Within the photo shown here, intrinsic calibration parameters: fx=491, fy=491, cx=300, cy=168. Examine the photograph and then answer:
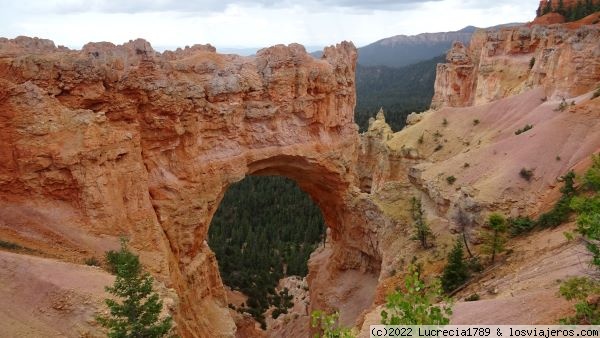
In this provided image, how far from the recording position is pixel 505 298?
52.4ft

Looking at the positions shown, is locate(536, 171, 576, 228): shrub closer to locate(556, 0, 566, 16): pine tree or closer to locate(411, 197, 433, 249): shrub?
locate(411, 197, 433, 249): shrub

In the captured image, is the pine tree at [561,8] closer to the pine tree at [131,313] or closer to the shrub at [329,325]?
the pine tree at [131,313]

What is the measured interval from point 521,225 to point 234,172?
14.5 metres

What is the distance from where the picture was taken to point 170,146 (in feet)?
79.7

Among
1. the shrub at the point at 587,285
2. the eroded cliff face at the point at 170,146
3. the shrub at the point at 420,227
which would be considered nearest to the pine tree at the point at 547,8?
the eroded cliff face at the point at 170,146

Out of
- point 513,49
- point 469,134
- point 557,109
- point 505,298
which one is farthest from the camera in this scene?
point 513,49

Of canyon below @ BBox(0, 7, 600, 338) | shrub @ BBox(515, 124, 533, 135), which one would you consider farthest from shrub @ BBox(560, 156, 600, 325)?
shrub @ BBox(515, 124, 533, 135)

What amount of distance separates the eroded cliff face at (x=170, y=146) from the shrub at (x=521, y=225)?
853cm

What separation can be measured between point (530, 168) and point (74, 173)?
2198cm

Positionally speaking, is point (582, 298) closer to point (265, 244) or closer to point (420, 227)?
point (420, 227)

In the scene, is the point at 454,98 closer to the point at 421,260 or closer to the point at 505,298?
the point at 421,260

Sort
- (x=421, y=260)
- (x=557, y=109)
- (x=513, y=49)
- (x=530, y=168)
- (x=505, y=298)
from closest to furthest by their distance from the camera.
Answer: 1. (x=505, y=298)
2. (x=421, y=260)
3. (x=530, y=168)
4. (x=557, y=109)
5. (x=513, y=49)

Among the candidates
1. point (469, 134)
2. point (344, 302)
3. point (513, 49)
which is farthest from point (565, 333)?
point (513, 49)

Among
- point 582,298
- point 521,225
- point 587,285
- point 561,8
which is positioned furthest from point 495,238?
point 561,8
